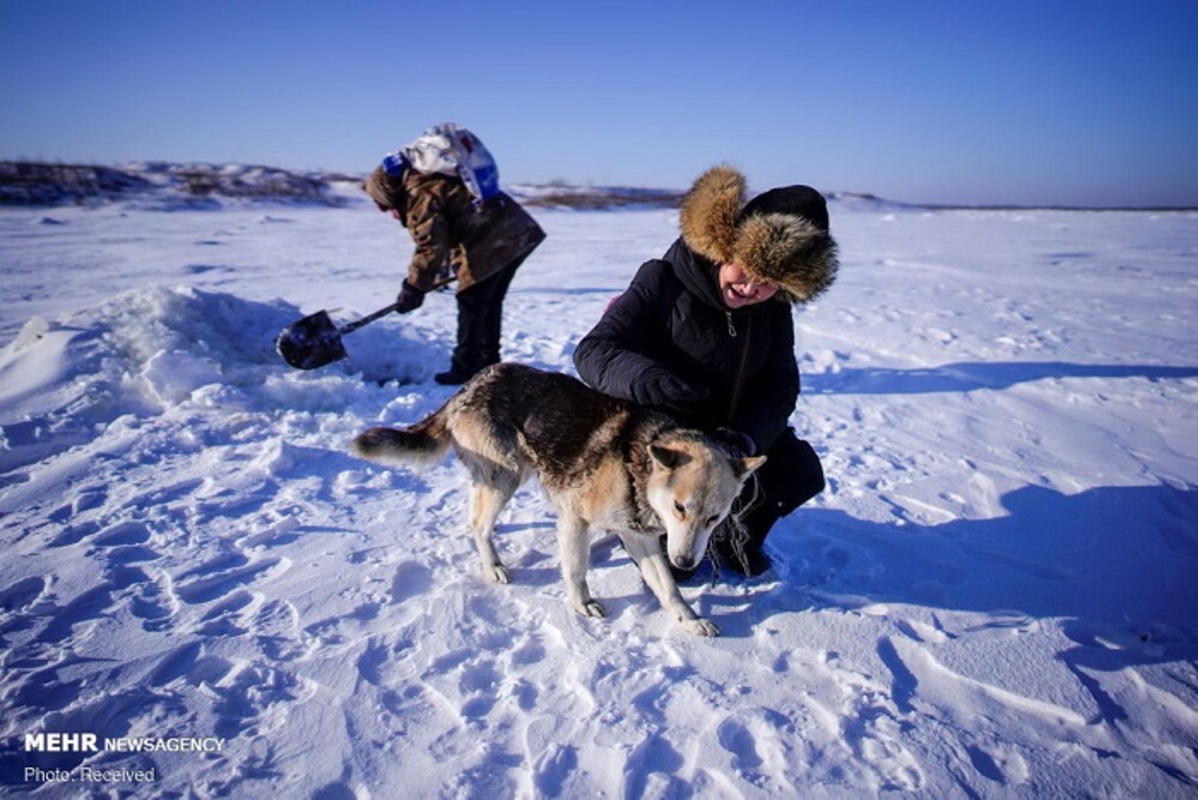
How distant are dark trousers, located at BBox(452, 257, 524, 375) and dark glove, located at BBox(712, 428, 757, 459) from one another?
374 centimetres

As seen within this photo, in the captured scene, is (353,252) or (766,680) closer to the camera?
(766,680)

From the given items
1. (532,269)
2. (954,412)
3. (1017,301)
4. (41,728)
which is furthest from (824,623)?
(532,269)

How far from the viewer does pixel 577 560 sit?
291cm

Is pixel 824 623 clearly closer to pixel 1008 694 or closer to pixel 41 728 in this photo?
pixel 1008 694

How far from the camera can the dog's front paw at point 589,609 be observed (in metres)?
2.90

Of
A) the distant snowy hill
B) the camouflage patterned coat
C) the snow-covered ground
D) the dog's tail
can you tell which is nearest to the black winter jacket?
the dog's tail

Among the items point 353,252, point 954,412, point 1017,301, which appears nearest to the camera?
point 954,412

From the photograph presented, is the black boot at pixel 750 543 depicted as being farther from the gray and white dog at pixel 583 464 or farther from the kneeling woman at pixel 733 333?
the gray and white dog at pixel 583 464

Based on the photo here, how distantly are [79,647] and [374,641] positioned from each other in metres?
1.23

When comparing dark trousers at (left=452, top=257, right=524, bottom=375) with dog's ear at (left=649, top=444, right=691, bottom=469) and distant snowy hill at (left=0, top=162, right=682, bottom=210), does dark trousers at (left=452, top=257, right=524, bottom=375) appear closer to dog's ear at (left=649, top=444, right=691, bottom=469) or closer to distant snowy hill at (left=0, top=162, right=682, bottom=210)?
dog's ear at (left=649, top=444, right=691, bottom=469)

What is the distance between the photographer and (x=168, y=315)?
575 centimetres

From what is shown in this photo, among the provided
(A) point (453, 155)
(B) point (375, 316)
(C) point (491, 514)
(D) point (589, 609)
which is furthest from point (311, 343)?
(D) point (589, 609)

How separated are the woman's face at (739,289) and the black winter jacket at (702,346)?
5 cm

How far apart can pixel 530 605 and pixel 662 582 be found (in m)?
0.70
